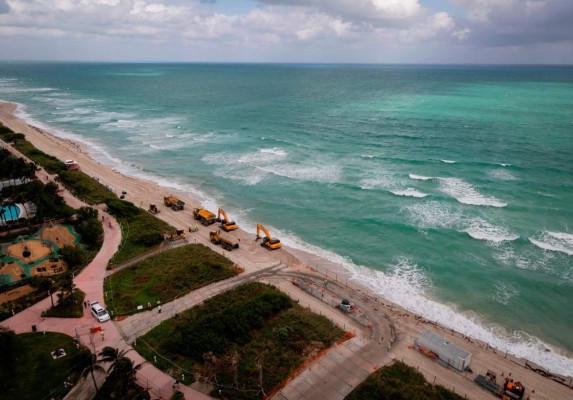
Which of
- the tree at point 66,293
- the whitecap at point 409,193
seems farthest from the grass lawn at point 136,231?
the whitecap at point 409,193

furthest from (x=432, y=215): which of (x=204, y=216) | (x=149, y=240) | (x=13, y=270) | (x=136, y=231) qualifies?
(x=13, y=270)

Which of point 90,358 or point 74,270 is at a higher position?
point 90,358

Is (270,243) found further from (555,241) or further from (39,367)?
(555,241)

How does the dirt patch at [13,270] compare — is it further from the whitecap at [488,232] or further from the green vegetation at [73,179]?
the whitecap at [488,232]

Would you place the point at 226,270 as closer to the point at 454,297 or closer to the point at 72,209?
the point at 454,297

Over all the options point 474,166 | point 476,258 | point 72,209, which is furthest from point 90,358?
point 474,166

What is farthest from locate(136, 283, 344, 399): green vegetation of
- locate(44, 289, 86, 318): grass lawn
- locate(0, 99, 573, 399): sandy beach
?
locate(44, 289, 86, 318): grass lawn
